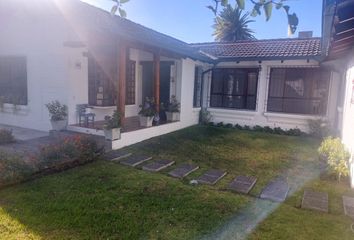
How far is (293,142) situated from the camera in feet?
32.7

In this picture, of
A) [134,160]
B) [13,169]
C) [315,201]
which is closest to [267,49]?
[134,160]

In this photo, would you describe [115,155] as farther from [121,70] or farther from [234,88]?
[234,88]

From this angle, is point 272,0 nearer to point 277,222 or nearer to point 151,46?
point 277,222

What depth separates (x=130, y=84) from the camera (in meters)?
11.3

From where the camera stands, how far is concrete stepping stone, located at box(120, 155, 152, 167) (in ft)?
21.6

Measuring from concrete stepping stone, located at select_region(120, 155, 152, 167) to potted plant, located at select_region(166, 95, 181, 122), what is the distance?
4313 mm

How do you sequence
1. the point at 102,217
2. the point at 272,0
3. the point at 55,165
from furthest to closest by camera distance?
the point at 55,165 < the point at 102,217 < the point at 272,0

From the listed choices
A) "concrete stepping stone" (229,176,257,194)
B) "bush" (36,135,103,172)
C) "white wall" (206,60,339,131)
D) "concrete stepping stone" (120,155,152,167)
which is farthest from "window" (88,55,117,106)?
"concrete stepping stone" (229,176,257,194)

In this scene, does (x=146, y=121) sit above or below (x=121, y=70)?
below

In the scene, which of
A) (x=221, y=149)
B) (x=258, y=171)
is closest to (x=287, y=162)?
(x=258, y=171)

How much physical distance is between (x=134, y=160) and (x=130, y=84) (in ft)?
17.1

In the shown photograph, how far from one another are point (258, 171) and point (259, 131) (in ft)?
19.2

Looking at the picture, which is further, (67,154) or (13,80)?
(13,80)

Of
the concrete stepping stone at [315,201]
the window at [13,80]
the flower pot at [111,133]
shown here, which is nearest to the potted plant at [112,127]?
the flower pot at [111,133]
